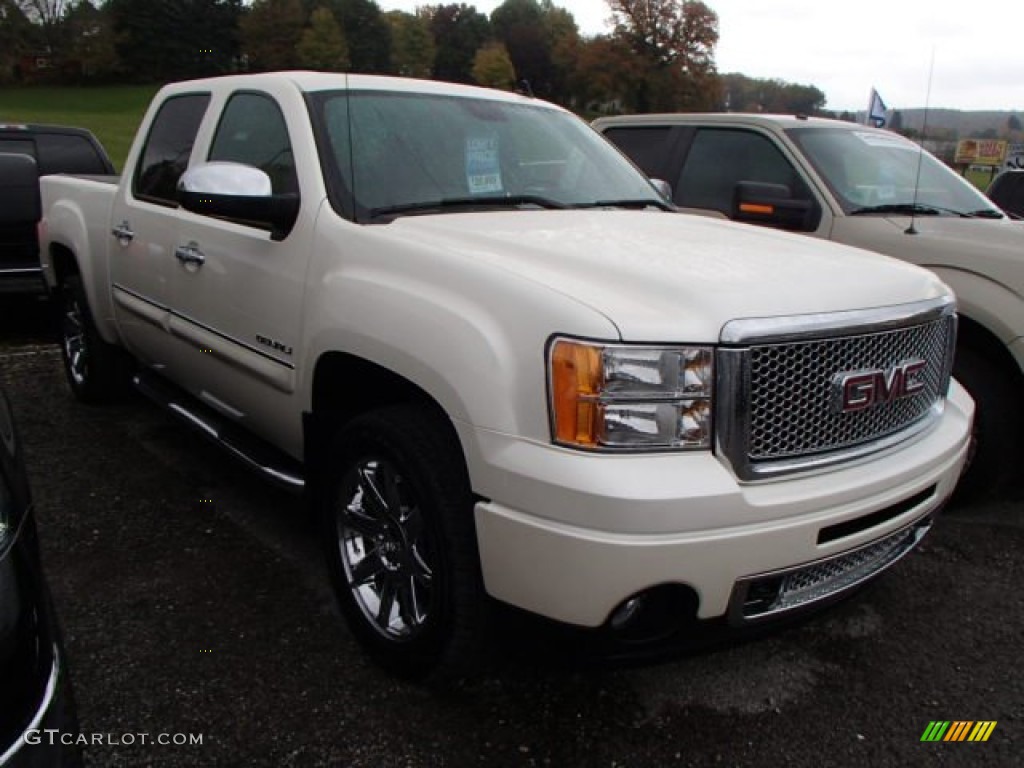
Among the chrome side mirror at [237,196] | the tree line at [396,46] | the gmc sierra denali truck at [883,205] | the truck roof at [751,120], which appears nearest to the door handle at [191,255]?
the chrome side mirror at [237,196]

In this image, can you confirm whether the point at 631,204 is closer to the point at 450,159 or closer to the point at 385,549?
the point at 450,159

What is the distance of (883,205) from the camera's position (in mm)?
4738

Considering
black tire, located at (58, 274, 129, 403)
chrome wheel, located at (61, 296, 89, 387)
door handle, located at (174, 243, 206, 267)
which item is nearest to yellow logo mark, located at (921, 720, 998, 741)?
door handle, located at (174, 243, 206, 267)

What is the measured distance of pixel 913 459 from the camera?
2432 mm

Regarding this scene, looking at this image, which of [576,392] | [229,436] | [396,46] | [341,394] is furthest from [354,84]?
[396,46]

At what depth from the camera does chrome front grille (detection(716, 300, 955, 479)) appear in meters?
2.05

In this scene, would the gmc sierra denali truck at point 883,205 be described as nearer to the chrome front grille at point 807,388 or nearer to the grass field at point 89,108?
the chrome front grille at point 807,388

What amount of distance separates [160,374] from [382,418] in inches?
93.1

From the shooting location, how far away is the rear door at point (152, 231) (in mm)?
3889

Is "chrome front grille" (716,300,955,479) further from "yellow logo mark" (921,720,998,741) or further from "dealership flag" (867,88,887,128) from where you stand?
"dealership flag" (867,88,887,128)

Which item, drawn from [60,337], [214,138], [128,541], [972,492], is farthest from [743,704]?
[60,337]

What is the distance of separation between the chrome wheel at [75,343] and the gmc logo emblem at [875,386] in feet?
14.6

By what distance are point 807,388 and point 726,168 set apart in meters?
3.64

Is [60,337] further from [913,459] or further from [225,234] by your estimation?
[913,459]
